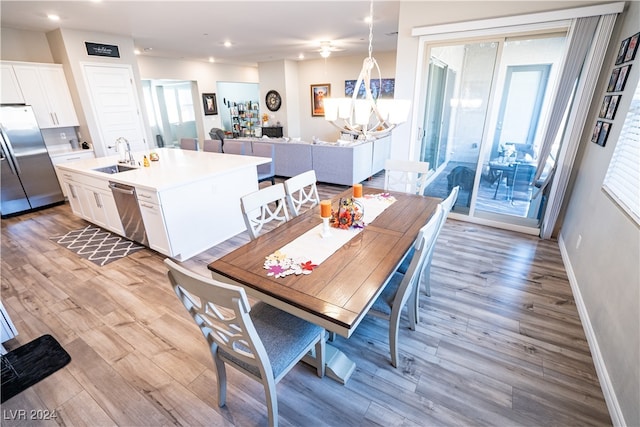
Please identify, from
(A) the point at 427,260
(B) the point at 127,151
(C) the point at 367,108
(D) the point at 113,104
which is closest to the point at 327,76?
(D) the point at 113,104

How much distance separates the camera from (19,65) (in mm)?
4188

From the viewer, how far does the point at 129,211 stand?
3102 mm

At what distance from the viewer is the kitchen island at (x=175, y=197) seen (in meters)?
2.81

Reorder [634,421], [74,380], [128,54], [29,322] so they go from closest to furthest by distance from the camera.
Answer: [634,421], [74,380], [29,322], [128,54]

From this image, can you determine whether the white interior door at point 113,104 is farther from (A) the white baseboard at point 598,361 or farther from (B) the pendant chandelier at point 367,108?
(A) the white baseboard at point 598,361

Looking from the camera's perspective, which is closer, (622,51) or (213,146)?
(622,51)

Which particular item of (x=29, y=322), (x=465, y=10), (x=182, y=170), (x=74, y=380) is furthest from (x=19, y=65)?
(x=465, y=10)

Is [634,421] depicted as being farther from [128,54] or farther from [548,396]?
[128,54]

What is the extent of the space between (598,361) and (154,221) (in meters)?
3.61

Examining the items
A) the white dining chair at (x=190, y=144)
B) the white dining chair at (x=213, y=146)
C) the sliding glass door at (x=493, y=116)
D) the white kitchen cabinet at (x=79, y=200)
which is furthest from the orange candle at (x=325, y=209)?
the white dining chair at (x=190, y=144)

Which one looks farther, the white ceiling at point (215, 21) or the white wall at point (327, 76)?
the white wall at point (327, 76)

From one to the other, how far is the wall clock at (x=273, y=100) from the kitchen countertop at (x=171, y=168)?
513 centimetres

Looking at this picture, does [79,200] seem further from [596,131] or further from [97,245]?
[596,131]

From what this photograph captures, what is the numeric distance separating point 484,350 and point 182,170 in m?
3.26
